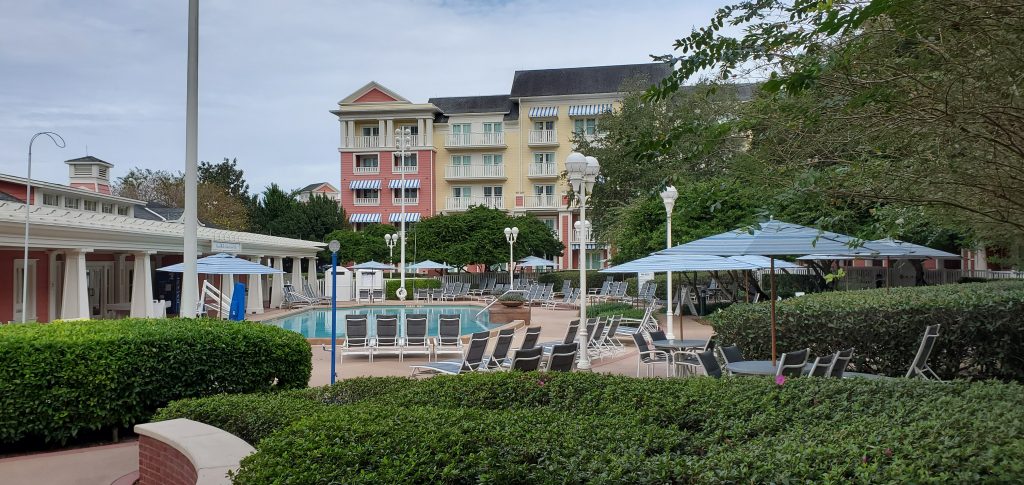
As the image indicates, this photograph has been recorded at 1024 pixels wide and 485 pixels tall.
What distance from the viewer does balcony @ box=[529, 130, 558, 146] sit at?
2109 inches

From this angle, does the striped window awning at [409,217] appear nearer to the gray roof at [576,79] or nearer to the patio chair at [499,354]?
the gray roof at [576,79]

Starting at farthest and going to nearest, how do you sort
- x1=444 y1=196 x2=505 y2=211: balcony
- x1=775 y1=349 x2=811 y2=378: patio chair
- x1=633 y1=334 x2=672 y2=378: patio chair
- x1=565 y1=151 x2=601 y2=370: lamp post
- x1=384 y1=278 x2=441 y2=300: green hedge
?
1. x1=444 y1=196 x2=505 y2=211: balcony
2. x1=384 y1=278 x2=441 y2=300: green hedge
3. x1=565 y1=151 x2=601 y2=370: lamp post
4. x1=633 y1=334 x2=672 y2=378: patio chair
5. x1=775 y1=349 x2=811 y2=378: patio chair

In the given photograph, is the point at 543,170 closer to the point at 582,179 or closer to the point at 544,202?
the point at 544,202

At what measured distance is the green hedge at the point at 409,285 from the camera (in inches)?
1481

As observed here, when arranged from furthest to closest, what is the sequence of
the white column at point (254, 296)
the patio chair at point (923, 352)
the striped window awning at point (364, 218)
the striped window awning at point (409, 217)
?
the striped window awning at point (364, 218) < the striped window awning at point (409, 217) < the white column at point (254, 296) < the patio chair at point (923, 352)

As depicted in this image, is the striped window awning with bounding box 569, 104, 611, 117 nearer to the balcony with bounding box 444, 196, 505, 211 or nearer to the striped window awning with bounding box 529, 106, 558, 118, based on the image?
the striped window awning with bounding box 529, 106, 558, 118

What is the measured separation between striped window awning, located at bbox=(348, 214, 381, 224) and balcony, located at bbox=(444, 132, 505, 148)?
6988mm

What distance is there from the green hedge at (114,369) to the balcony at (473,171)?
45.9 m

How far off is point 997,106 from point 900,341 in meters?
5.89

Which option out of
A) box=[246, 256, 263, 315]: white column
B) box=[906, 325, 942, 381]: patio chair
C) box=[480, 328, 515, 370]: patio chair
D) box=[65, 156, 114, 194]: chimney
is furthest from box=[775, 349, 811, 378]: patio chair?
box=[65, 156, 114, 194]: chimney

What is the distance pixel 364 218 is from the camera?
180ft

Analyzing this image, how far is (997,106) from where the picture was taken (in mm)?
5215

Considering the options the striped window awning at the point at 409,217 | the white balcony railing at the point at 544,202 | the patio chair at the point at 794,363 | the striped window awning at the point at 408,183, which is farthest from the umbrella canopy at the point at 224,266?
the white balcony railing at the point at 544,202

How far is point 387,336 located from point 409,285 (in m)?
23.6
